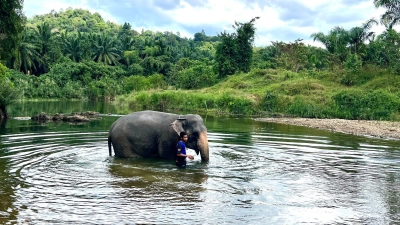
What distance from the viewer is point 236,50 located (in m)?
59.6

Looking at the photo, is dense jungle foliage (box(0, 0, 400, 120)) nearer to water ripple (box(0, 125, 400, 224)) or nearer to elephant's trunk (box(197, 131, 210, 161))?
water ripple (box(0, 125, 400, 224))

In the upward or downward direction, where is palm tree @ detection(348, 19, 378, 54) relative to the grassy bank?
upward

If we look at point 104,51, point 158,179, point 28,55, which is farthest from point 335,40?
point 28,55

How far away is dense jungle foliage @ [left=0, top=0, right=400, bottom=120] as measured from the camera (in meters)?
35.5

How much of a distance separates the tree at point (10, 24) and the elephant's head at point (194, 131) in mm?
16479

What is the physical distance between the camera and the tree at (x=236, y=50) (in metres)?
59.3

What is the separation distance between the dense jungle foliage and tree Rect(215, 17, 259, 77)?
0.14 metres

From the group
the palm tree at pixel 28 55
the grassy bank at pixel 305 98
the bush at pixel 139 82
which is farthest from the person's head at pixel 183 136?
the palm tree at pixel 28 55

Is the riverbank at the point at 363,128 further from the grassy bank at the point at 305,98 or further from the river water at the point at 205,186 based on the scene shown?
the river water at the point at 205,186

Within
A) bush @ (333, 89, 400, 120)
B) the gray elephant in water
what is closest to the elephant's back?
the gray elephant in water

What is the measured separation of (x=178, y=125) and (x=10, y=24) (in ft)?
55.7

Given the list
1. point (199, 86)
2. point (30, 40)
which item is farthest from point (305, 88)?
point (30, 40)

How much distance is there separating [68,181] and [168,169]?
2.79 m

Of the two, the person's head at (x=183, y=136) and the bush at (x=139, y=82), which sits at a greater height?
the bush at (x=139, y=82)
